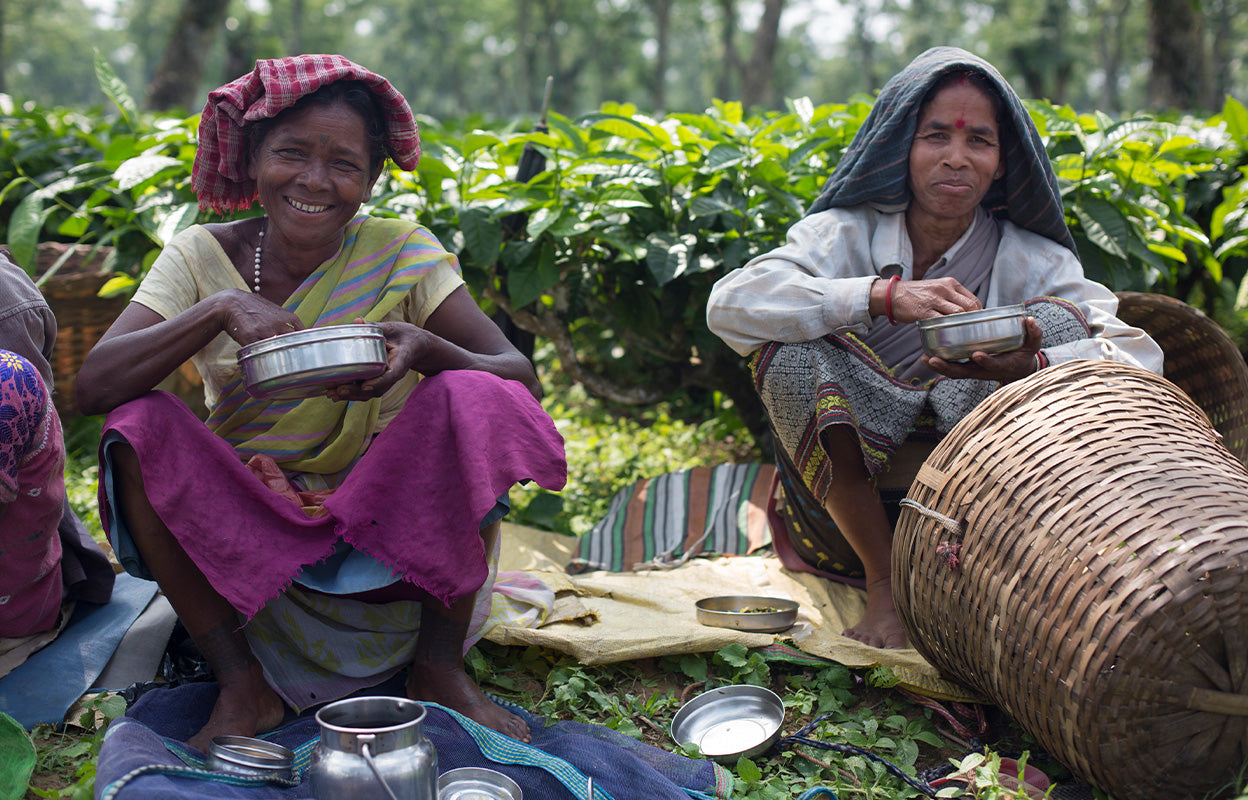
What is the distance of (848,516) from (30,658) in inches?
84.0

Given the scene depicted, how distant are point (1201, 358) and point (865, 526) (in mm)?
1394

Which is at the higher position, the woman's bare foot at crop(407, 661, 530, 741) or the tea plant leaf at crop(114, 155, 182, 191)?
the tea plant leaf at crop(114, 155, 182, 191)

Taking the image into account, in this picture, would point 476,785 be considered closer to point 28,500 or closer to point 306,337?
point 306,337

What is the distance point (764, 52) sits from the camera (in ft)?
52.3

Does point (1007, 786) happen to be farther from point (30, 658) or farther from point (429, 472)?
point (30, 658)

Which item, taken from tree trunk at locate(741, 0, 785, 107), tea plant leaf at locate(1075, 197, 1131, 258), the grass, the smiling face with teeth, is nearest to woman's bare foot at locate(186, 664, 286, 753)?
the grass

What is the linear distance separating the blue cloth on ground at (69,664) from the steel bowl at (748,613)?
5.11 ft

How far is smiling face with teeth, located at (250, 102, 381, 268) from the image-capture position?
229 centimetres

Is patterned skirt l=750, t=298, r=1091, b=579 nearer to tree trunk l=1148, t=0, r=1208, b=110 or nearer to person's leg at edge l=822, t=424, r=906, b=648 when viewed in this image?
person's leg at edge l=822, t=424, r=906, b=648

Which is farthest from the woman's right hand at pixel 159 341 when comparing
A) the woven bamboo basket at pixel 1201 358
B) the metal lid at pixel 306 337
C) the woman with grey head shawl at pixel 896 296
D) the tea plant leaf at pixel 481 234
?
the woven bamboo basket at pixel 1201 358

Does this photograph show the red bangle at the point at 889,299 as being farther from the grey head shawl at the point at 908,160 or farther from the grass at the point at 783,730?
the grass at the point at 783,730

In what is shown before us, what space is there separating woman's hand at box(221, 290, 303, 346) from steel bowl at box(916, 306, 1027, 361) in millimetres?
1528

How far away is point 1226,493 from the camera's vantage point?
5.86ft

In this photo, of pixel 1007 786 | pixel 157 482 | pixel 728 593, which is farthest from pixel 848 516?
pixel 157 482
